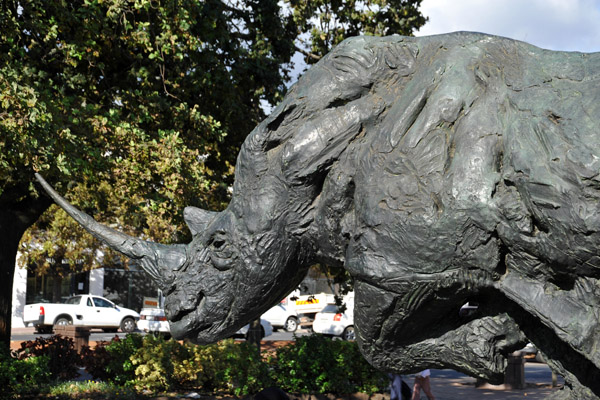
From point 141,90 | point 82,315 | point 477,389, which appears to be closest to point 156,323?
point 82,315

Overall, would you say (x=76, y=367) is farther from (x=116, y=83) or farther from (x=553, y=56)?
(x=553, y=56)

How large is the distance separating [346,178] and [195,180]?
732 centimetres

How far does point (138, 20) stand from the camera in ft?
32.6

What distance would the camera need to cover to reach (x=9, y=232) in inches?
425

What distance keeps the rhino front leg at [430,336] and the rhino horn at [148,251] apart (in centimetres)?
91

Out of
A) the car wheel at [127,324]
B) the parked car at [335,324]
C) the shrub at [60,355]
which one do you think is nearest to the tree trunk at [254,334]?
the shrub at [60,355]

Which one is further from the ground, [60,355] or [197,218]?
[197,218]

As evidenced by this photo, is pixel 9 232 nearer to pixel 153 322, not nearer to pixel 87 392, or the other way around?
pixel 87 392

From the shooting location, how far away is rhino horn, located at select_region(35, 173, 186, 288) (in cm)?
291

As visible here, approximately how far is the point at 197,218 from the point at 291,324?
2683cm

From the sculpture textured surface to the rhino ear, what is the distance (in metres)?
0.14

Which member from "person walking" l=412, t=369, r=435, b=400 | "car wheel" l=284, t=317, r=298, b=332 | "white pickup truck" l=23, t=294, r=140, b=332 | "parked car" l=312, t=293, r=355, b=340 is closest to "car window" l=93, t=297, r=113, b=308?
"white pickup truck" l=23, t=294, r=140, b=332

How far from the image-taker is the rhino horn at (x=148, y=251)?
291cm

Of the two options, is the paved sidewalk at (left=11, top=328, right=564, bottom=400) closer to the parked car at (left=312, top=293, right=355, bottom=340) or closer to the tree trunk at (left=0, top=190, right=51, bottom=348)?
the parked car at (left=312, top=293, right=355, bottom=340)
